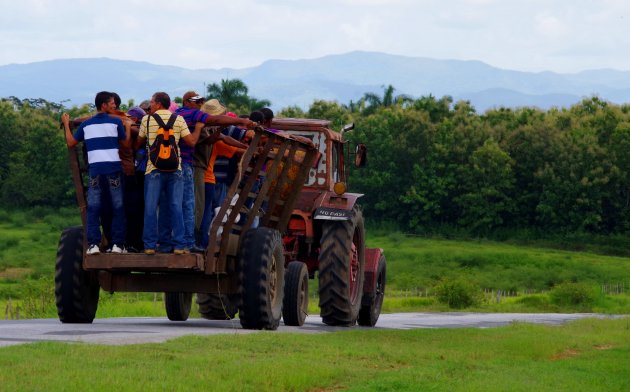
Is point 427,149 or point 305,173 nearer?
point 305,173

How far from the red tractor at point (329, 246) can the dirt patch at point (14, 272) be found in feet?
177

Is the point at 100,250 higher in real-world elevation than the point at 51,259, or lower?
higher

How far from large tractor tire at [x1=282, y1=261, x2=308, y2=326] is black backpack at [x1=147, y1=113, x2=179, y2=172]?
3.40 meters

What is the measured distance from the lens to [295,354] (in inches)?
505

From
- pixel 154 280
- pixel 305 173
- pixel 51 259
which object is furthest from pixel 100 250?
pixel 51 259

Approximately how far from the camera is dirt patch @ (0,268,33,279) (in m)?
72.6

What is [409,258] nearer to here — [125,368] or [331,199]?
[331,199]

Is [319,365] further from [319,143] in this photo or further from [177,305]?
[177,305]

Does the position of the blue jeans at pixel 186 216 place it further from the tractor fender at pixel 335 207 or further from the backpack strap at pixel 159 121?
the tractor fender at pixel 335 207

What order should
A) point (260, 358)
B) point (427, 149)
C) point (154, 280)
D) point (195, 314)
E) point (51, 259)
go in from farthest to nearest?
point (427, 149) < point (51, 259) < point (195, 314) < point (154, 280) < point (260, 358)

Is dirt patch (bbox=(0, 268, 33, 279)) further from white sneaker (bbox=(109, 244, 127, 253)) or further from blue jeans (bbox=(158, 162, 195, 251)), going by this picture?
blue jeans (bbox=(158, 162, 195, 251))

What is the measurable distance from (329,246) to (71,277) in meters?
3.83

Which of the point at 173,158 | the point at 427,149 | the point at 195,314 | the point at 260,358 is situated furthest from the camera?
the point at 427,149

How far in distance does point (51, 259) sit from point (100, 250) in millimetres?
63961
